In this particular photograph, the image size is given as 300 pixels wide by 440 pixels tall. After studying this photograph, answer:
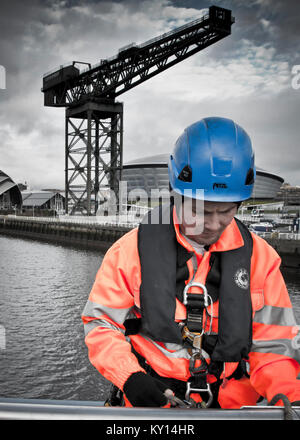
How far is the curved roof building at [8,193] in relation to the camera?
6525cm

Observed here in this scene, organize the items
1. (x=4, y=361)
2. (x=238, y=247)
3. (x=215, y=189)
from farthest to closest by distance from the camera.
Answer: (x=4, y=361), (x=238, y=247), (x=215, y=189)

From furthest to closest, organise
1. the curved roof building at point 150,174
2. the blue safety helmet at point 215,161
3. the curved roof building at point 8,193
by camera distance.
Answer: the curved roof building at point 150,174 → the curved roof building at point 8,193 → the blue safety helmet at point 215,161

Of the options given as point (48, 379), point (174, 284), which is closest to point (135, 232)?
point (174, 284)

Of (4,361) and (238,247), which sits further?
(4,361)

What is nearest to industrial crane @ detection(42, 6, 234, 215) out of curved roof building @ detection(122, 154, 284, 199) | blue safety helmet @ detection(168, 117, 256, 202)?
blue safety helmet @ detection(168, 117, 256, 202)

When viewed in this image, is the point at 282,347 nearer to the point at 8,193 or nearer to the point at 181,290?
the point at 181,290

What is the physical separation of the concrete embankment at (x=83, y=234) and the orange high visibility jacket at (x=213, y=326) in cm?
1705

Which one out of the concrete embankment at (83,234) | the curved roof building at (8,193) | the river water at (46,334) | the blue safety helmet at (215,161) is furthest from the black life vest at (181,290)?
the curved roof building at (8,193)

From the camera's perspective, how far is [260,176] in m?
78.9

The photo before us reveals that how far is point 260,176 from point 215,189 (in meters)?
82.0

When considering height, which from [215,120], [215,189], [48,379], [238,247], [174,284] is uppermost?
[215,120]

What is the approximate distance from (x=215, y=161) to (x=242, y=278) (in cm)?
54

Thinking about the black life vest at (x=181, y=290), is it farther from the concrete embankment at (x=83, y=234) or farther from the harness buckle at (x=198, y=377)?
the concrete embankment at (x=83, y=234)

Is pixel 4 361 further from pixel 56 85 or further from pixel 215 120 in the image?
pixel 56 85
